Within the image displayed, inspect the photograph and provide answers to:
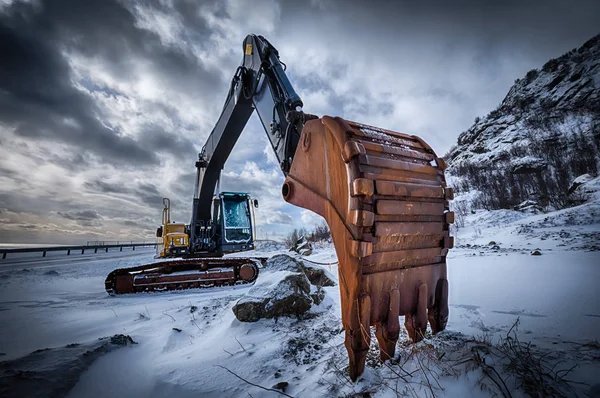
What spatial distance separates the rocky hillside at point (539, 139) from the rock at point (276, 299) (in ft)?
50.9

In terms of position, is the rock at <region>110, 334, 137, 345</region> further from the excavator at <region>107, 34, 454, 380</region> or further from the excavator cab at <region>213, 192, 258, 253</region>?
the excavator cab at <region>213, 192, 258, 253</region>

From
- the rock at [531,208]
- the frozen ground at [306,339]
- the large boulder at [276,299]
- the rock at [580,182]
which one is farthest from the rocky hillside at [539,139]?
the large boulder at [276,299]

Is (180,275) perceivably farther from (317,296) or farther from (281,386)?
(281,386)

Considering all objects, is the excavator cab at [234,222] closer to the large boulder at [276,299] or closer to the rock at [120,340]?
the large boulder at [276,299]

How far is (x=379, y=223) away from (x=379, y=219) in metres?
0.03

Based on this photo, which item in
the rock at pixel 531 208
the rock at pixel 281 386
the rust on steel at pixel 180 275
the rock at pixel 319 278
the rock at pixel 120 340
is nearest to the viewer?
the rock at pixel 281 386

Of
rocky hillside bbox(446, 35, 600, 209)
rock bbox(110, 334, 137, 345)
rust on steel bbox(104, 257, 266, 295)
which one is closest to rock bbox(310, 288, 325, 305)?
rock bbox(110, 334, 137, 345)

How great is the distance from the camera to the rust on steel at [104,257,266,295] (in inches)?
227

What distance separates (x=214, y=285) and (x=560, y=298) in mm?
6758

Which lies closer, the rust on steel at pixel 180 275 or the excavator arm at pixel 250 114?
the excavator arm at pixel 250 114

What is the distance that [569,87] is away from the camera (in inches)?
1100

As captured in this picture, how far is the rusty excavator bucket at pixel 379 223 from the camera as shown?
1525mm

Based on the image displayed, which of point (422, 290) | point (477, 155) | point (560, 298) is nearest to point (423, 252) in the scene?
point (422, 290)

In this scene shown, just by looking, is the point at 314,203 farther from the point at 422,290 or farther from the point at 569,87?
A: the point at 569,87
